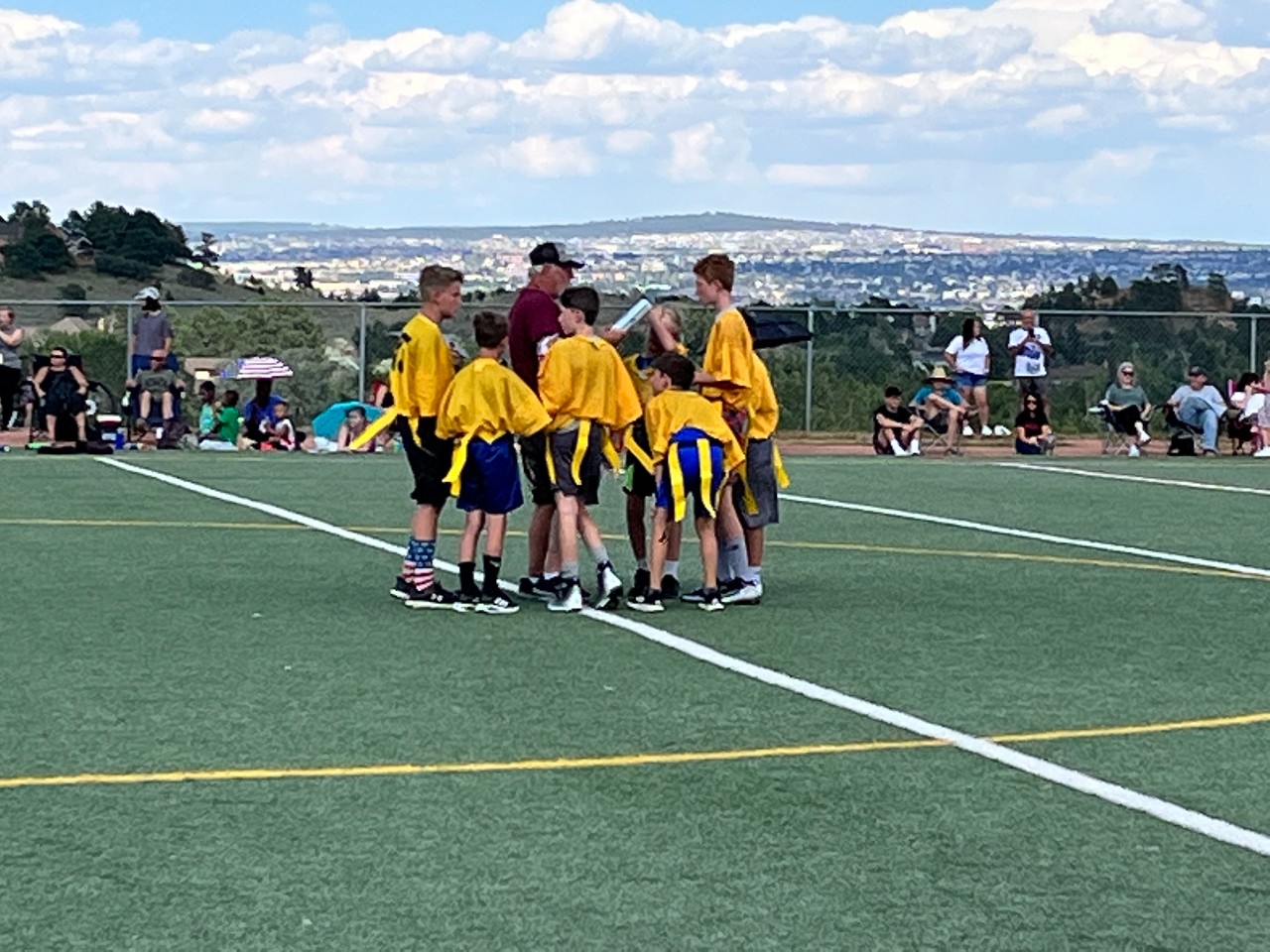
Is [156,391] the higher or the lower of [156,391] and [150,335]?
the lower

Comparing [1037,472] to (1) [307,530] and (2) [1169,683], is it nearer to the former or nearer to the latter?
(1) [307,530]

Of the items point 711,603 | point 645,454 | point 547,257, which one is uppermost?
point 547,257

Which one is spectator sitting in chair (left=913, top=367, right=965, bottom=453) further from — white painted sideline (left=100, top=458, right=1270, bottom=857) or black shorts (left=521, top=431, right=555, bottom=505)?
white painted sideline (left=100, top=458, right=1270, bottom=857)

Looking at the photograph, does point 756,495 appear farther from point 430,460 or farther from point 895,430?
point 895,430

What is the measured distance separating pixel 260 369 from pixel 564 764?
19908mm

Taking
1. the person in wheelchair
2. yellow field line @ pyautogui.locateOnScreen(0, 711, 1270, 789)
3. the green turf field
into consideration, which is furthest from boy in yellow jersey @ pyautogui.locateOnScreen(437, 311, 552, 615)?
the person in wheelchair

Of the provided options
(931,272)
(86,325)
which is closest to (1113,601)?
(86,325)

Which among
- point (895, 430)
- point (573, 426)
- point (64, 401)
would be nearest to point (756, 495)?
point (573, 426)

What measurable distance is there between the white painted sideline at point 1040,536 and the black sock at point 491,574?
191 inches

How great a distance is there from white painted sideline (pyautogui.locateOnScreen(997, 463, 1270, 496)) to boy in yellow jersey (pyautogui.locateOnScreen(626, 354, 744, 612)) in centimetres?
1008

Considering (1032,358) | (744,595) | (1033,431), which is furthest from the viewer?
(1032,358)

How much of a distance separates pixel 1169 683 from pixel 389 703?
3317mm

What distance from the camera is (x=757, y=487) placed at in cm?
1270

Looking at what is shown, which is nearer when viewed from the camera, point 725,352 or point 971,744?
point 971,744
